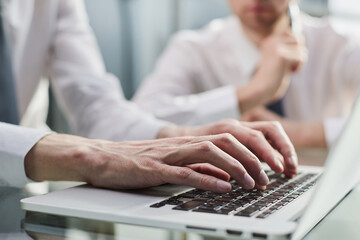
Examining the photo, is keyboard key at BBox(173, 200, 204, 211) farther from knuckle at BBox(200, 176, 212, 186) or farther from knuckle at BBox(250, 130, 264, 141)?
knuckle at BBox(250, 130, 264, 141)

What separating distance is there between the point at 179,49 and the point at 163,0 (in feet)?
2.80

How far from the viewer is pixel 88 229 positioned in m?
0.31

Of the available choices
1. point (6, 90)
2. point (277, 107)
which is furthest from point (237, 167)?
point (277, 107)

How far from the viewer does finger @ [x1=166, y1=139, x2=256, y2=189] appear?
0.36 m

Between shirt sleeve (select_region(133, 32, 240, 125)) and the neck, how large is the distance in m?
0.14

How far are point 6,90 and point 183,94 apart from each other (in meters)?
0.57

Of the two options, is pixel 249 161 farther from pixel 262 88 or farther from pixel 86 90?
pixel 262 88

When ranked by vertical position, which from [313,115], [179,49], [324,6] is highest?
[324,6]

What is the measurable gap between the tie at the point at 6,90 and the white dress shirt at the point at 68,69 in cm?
11

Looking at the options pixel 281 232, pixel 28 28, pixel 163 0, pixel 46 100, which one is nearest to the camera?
pixel 281 232

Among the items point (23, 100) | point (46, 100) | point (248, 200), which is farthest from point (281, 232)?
point (46, 100)

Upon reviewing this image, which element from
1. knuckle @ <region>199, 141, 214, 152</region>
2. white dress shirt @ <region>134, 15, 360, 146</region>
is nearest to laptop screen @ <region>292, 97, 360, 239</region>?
knuckle @ <region>199, 141, 214, 152</region>

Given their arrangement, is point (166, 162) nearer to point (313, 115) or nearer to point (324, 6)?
point (313, 115)

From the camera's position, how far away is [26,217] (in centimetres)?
33
